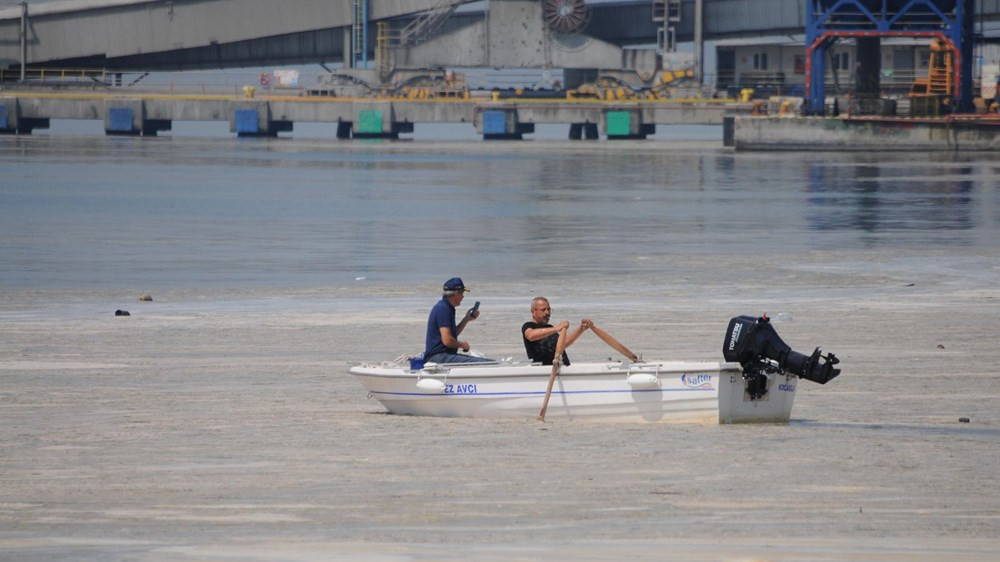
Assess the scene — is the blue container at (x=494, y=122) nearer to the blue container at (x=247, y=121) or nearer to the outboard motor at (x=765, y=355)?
the blue container at (x=247, y=121)

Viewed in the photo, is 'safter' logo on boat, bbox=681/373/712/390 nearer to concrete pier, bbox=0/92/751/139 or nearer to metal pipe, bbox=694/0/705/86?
concrete pier, bbox=0/92/751/139

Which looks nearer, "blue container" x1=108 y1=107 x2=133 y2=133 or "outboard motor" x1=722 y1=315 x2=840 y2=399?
"outboard motor" x1=722 y1=315 x2=840 y2=399

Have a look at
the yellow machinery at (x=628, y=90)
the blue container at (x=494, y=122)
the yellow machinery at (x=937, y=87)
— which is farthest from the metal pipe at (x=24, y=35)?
the yellow machinery at (x=937, y=87)

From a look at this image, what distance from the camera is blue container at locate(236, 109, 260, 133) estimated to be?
126m

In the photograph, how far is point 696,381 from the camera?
16.1m

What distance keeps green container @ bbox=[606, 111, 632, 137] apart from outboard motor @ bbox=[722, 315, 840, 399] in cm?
10368

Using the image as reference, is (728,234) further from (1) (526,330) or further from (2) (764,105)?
(2) (764,105)

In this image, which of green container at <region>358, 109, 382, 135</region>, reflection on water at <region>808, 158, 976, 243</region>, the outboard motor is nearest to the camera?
Result: the outboard motor

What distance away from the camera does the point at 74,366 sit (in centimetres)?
2062

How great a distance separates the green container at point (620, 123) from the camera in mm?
118625

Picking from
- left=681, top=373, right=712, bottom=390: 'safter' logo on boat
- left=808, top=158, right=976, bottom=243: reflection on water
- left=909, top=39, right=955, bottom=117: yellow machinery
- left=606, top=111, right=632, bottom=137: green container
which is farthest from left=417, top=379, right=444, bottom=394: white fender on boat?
left=606, top=111, right=632, bottom=137: green container

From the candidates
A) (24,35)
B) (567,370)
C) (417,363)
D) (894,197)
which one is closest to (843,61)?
(894,197)

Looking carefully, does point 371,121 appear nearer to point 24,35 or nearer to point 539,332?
point 24,35

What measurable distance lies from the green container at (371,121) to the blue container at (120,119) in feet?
63.9
